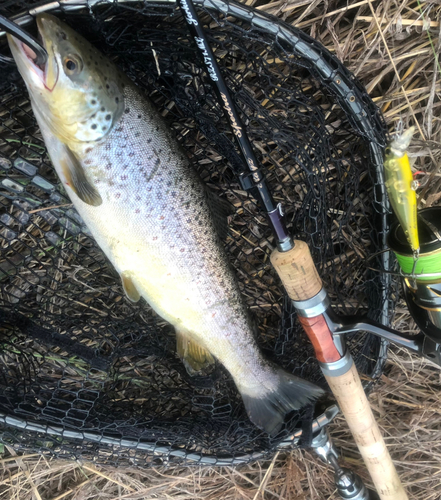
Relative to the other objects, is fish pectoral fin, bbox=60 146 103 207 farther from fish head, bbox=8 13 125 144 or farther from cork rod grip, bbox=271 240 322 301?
cork rod grip, bbox=271 240 322 301

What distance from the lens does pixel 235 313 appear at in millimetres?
1283

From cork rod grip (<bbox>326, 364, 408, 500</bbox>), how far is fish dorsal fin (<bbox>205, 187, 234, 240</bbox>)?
1.96 ft

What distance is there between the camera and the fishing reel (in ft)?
3.50

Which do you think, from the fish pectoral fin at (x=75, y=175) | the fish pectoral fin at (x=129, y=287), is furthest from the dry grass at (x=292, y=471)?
the fish pectoral fin at (x=75, y=175)

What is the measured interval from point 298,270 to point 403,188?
0.35 metres

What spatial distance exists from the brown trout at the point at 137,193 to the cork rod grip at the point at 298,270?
225mm

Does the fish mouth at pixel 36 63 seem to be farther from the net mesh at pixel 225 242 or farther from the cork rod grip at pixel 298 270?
the cork rod grip at pixel 298 270

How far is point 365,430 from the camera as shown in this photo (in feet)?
4.42

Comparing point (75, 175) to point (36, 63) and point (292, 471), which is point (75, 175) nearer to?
point (36, 63)

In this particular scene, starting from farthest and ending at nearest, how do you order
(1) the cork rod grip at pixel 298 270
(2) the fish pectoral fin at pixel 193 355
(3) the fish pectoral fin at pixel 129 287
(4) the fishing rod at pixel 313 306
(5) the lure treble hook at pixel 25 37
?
(2) the fish pectoral fin at pixel 193 355
(3) the fish pectoral fin at pixel 129 287
(1) the cork rod grip at pixel 298 270
(4) the fishing rod at pixel 313 306
(5) the lure treble hook at pixel 25 37

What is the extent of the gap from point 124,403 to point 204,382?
339 mm

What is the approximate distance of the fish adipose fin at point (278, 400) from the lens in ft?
4.61

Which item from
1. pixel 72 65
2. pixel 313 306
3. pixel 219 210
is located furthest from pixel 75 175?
pixel 313 306

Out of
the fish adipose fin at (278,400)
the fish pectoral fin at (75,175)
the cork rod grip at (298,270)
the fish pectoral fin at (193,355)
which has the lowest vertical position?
the fish adipose fin at (278,400)
